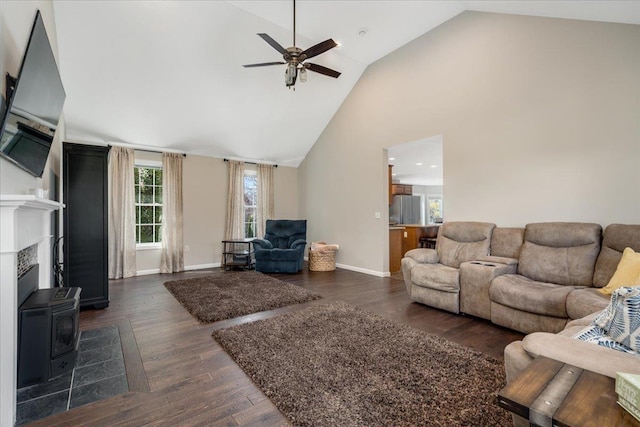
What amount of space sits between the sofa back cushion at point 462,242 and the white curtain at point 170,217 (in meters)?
4.82

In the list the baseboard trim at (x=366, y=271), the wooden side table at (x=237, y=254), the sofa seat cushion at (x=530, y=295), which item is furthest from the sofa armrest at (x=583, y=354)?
the wooden side table at (x=237, y=254)

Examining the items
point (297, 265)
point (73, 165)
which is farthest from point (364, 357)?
point (73, 165)

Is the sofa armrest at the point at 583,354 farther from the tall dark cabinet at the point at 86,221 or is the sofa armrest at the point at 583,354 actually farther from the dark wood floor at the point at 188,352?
the tall dark cabinet at the point at 86,221

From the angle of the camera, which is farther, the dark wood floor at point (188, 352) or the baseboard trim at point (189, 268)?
the baseboard trim at point (189, 268)

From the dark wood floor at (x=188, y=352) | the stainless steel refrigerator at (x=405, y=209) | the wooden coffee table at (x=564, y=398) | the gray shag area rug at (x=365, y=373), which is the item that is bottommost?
the dark wood floor at (x=188, y=352)

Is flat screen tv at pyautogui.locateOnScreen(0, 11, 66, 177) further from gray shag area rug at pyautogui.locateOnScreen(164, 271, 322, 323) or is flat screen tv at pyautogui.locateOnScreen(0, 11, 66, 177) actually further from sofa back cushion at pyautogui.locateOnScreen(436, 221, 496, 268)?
sofa back cushion at pyautogui.locateOnScreen(436, 221, 496, 268)

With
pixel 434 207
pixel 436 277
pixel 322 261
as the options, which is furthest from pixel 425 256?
pixel 434 207

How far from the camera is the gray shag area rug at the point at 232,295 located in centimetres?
333

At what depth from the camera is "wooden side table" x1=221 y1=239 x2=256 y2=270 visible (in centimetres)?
593

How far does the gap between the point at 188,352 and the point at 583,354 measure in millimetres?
2563

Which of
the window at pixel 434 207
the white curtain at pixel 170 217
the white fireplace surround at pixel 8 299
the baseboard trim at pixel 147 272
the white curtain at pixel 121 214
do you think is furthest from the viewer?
the window at pixel 434 207

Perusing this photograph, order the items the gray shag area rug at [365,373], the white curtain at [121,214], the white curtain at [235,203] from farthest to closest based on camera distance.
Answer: the white curtain at [235,203] < the white curtain at [121,214] < the gray shag area rug at [365,373]

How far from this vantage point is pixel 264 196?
22.5ft

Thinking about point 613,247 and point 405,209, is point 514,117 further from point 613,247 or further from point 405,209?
point 405,209
